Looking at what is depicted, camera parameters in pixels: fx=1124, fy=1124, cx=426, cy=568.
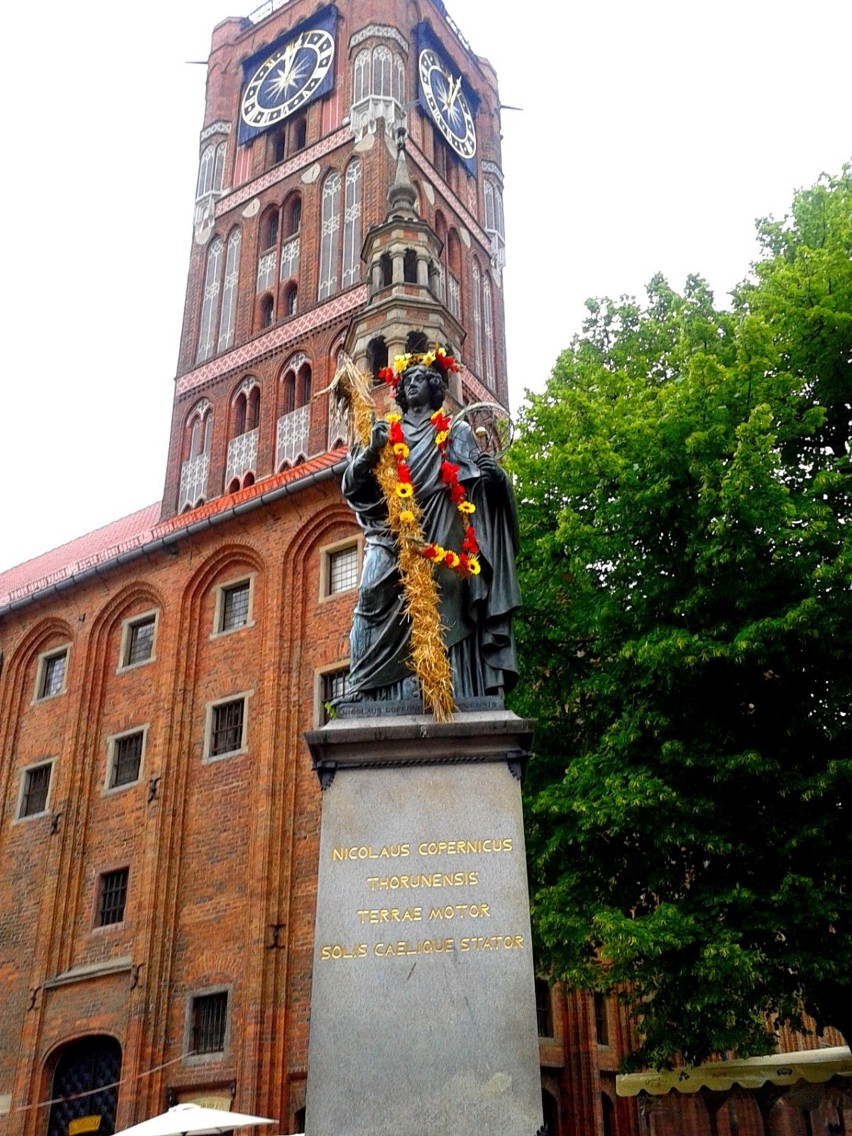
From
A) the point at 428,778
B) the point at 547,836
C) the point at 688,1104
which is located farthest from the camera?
the point at 688,1104

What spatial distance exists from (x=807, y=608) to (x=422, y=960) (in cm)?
666

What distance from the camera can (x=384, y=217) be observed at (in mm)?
33656

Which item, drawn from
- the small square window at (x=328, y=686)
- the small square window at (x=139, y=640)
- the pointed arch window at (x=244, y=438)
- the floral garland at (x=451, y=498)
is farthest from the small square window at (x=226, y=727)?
the floral garland at (x=451, y=498)

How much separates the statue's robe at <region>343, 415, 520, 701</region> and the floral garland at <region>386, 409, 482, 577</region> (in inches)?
2.1

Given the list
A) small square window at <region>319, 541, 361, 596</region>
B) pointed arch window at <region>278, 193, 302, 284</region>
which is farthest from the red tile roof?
pointed arch window at <region>278, 193, 302, 284</region>

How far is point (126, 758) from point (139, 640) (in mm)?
2915

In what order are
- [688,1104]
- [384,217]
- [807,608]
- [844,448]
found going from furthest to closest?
[384,217], [688,1104], [844,448], [807,608]

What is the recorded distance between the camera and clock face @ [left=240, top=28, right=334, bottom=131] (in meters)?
39.7

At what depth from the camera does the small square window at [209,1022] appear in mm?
19859

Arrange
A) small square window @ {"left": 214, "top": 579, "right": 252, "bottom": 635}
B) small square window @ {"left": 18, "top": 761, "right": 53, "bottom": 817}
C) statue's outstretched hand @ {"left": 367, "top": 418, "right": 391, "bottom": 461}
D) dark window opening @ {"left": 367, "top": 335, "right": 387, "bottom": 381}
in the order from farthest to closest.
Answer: dark window opening @ {"left": 367, "top": 335, "right": 387, "bottom": 381}
small square window @ {"left": 18, "top": 761, "right": 53, "bottom": 817}
small square window @ {"left": 214, "top": 579, "right": 252, "bottom": 635}
statue's outstretched hand @ {"left": 367, "top": 418, "right": 391, "bottom": 461}

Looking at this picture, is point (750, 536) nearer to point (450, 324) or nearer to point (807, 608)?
point (807, 608)

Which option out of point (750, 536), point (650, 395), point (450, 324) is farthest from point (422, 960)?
point (450, 324)

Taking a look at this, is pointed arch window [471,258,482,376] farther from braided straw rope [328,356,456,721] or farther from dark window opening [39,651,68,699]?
braided straw rope [328,356,456,721]

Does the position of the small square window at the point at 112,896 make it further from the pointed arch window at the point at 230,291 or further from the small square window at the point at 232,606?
the pointed arch window at the point at 230,291
